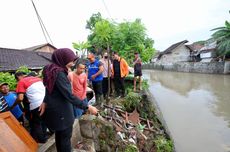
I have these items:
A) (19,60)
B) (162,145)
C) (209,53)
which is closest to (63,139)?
(162,145)

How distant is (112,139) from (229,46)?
76.1 feet

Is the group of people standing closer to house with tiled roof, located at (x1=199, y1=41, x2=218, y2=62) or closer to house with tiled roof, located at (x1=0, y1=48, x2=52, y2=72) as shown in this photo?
house with tiled roof, located at (x1=0, y1=48, x2=52, y2=72)

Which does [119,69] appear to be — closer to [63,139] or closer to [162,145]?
[162,145]

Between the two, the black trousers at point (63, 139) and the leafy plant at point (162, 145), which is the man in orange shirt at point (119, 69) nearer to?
the leafy plant at point (162, 145)

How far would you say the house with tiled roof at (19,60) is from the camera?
13448mm

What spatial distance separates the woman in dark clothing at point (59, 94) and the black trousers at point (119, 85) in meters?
4.68

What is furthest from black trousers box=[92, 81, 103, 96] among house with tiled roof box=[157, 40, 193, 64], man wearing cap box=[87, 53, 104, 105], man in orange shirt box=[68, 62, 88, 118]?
house with tiled roof box=[157, 40, 193, 64]

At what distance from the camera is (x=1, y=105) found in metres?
3.37

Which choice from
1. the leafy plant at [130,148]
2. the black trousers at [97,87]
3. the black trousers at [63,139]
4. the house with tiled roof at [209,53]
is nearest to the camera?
the black trousers at [63,139]

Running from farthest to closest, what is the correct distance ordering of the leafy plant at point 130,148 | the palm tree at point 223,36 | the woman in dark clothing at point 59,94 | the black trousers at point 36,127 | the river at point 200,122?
1. the palm tree at point 223,36
2. the river at point 200,122
3. the leafy plant at point 130,148
4. the black trousers at point 36,127
5. the woman in dark clothing at point 59,94

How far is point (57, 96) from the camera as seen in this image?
2.22m

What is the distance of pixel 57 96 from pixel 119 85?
507 centimetres

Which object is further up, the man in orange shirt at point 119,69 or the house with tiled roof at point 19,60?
the house with tiled roof at point 19,60

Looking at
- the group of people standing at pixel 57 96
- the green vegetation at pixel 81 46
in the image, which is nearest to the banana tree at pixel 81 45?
the green vegetation at pixel 81 46
